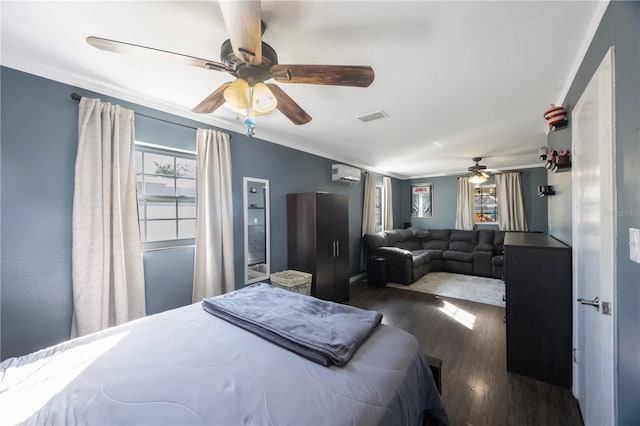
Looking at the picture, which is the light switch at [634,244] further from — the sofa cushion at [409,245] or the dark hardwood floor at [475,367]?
the sofa cushion at [409,245]

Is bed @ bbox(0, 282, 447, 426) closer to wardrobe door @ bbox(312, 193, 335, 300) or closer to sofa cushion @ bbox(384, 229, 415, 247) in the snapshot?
wardrobe door @ bbox(312, 193, 335, 300)

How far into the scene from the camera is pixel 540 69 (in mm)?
1795

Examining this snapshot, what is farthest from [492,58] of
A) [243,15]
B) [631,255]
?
[243,15]

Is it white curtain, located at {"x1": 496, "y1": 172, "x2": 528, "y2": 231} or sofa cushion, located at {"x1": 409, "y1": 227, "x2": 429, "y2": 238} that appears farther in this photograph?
sofa cushion, located at {"x1": 409, "y1": 227, "x2": 429, "y2": 238}

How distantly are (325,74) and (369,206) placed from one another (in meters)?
4.32

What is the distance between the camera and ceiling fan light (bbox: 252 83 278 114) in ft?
4.50

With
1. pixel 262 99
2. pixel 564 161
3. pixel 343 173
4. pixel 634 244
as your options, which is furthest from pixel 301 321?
pixel 343 173

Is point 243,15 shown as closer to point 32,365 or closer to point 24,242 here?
point 32,365

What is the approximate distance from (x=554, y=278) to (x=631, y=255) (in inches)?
49.4

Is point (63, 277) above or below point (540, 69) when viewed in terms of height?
below

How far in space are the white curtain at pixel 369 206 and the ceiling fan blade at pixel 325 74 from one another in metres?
4.13

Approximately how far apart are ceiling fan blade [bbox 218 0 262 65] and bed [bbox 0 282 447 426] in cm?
149

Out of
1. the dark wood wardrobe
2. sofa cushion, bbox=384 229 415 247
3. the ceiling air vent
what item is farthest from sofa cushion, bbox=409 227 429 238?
the ceiling air vent

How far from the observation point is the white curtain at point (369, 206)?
534 cm
